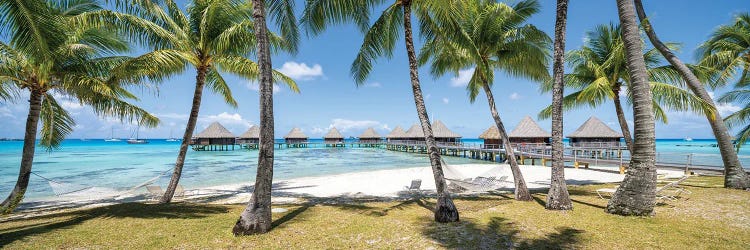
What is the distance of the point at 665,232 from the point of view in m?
4.52

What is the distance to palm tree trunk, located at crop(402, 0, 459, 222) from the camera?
543cm

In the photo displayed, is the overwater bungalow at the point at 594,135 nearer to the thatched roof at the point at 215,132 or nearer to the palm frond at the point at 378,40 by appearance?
the palm frond at the point at 378,40

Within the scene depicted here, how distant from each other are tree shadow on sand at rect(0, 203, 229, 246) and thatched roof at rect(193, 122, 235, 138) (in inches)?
1489

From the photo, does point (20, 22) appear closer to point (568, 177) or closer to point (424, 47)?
point (424, 47)

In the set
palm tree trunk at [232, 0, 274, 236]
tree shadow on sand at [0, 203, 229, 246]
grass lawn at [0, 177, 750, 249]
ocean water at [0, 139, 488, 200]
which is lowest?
ocean water at [0, 139, 488, 200]

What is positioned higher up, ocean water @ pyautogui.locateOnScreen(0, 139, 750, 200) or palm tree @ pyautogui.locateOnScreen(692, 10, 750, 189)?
palm tree @ pyautogui.locateOnScreen(692, 10, 750, 189)

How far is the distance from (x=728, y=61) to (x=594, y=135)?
17306mm

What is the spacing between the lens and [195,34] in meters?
7.45

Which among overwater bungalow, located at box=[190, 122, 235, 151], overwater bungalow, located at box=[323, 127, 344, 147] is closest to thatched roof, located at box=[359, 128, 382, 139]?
overwater bungalow, located at box=[323, 127, 344, 147]

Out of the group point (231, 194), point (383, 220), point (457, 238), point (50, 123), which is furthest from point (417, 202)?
point (50, 123)

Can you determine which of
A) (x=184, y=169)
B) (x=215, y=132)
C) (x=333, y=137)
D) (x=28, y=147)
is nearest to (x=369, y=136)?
(x=333, y=137)

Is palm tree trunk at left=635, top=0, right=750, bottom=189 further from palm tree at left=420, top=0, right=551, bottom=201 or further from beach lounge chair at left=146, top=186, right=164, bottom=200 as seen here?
beach lounge chair at left=146, top=186, right=164, bottom=200

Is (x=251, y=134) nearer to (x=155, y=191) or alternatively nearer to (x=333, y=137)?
(x=333, y=137)

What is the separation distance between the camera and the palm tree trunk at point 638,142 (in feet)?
17.5
